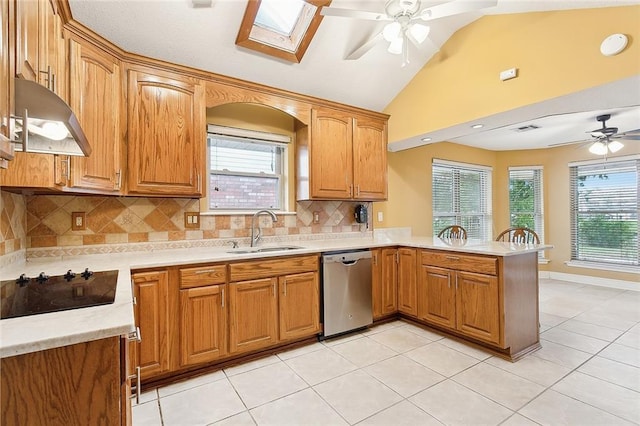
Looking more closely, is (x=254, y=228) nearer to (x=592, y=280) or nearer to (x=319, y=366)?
(x=319, y=366)

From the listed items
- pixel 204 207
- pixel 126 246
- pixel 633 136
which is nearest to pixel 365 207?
pixel 204 207

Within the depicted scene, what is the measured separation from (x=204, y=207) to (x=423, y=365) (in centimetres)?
234

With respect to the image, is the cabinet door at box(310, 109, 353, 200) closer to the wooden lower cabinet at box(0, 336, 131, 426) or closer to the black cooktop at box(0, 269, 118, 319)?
the black cooktop at box(0, 269, 118, 319)

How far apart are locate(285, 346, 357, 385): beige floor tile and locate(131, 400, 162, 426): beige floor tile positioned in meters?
0.93

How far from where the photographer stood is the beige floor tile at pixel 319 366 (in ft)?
7.38

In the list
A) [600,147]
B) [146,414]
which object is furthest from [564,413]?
[600,147]

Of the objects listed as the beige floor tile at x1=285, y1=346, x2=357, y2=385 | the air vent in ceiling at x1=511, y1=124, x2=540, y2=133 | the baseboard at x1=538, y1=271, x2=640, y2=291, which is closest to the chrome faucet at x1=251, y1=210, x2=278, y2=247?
the beige floor tile at x1=285, y1=346, x2=357, y2=385

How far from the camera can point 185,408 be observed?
75.1 inches

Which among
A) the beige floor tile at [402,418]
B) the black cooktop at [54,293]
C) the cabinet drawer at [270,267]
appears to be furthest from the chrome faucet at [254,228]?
the beige floor tile at [402,418]

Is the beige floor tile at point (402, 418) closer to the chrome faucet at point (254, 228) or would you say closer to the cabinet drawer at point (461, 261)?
the cabinet drawer at point (461, 261)

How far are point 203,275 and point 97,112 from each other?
131 centimetres

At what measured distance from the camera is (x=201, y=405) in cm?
194

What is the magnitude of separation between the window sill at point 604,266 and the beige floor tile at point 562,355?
3.17m

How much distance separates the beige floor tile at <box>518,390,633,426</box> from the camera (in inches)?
68.1
